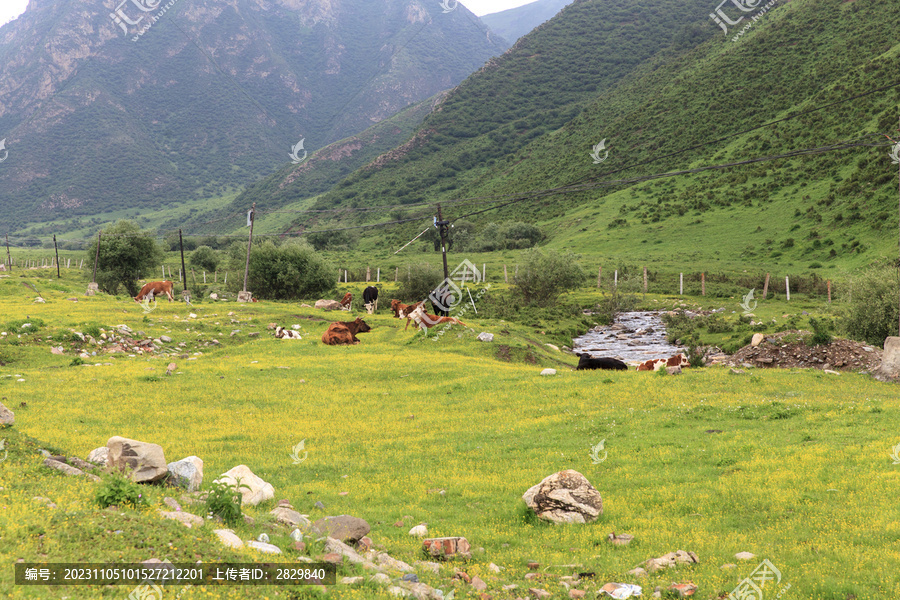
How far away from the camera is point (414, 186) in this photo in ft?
460

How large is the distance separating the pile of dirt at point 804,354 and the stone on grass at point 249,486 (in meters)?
21.7

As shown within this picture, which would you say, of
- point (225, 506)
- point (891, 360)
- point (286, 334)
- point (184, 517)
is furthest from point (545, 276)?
point (184, 517)

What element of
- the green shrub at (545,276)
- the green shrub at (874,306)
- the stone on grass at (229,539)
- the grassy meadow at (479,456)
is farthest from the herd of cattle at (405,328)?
the stone on grass at (229,539)

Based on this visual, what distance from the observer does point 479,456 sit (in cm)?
1362

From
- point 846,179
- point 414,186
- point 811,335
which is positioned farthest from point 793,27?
point 811,335

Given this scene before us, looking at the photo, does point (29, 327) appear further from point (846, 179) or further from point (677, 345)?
point (846, 179)

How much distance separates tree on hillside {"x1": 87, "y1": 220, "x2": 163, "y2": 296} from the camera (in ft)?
175

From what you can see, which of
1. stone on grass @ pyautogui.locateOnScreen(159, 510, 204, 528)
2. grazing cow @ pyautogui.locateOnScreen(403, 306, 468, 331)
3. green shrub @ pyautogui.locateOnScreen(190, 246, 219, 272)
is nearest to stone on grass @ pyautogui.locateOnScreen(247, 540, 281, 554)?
stone on grass @ pyautogui.locateOnScreen(159, 510, 204, 528)

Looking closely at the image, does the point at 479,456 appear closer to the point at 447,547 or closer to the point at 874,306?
the point at 447,547

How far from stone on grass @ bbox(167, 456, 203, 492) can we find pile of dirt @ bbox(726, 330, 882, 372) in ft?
74.7

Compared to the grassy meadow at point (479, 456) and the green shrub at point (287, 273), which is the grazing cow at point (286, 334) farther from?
the green shrub at point (287, 273)

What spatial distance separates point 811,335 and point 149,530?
1050 inches

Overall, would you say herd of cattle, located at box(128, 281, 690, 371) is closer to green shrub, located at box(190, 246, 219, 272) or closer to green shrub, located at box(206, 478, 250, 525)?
green shrub, located at box(206, 478, 250, 525)

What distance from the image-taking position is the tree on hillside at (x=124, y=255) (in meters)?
53.5
